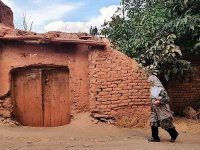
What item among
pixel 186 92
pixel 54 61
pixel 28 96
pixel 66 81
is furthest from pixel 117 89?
pixel 186 92

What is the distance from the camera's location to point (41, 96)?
10.8 m

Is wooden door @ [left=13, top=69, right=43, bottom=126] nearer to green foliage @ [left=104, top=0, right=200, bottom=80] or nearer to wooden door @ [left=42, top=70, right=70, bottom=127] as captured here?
wooden door @ [left=42, top=70, right=70, bottom=127]

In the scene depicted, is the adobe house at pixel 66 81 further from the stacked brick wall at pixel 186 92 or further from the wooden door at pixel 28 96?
the stacked brick wall at pixel 186 92

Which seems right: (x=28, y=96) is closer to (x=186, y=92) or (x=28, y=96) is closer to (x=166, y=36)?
(x=166, y=36)

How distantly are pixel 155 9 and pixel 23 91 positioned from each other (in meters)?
4.81

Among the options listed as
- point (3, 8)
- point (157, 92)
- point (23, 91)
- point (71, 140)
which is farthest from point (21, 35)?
point (157, 92)

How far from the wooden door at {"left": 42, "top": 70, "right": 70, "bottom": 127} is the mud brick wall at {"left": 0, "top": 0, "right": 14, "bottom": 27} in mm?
2598

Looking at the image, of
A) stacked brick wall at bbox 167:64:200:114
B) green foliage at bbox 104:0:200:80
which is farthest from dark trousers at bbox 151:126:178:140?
stacked brick wall at bbox 167:64:200:114

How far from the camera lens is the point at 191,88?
13.4 meters

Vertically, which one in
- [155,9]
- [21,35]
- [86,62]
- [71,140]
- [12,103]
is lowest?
[71,140]

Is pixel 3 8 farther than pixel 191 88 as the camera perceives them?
No

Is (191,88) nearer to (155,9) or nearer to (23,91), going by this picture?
(155,9)

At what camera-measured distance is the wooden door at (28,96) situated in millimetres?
10773

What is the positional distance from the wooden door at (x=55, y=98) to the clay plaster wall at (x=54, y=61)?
0.78 feet
